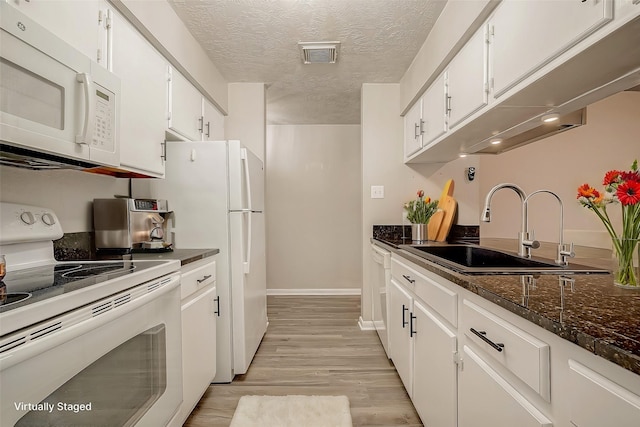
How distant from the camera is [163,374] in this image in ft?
4.52

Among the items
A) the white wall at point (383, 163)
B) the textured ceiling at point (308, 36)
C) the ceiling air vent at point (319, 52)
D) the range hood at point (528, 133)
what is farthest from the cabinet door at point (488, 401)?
the ceiling air vent at point (319, 52)

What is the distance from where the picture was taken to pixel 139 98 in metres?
1.76

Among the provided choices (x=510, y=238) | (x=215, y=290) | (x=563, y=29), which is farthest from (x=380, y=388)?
(x=563, y=29)

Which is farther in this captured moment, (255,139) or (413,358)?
(255,139)

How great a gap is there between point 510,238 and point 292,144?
3.08m

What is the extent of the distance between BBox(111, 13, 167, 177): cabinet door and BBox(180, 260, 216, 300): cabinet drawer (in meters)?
0.59

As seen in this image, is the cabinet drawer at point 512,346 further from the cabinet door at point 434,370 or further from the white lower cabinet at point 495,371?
the cabinet door at point 434,370

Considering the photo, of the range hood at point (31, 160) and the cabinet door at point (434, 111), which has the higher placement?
the cabinet door at point (434, 111)

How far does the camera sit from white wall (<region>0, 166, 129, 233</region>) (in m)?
1.37

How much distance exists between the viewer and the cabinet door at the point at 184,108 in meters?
2.15

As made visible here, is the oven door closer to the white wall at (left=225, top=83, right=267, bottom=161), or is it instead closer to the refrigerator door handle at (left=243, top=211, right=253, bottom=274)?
the refrigerator door handle at (left=243, top=211, right=253, bottom=274)

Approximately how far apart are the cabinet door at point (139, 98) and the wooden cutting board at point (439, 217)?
213cm

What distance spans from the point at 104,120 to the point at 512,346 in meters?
1.59

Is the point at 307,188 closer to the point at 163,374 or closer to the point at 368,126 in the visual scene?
the point at 368,126
